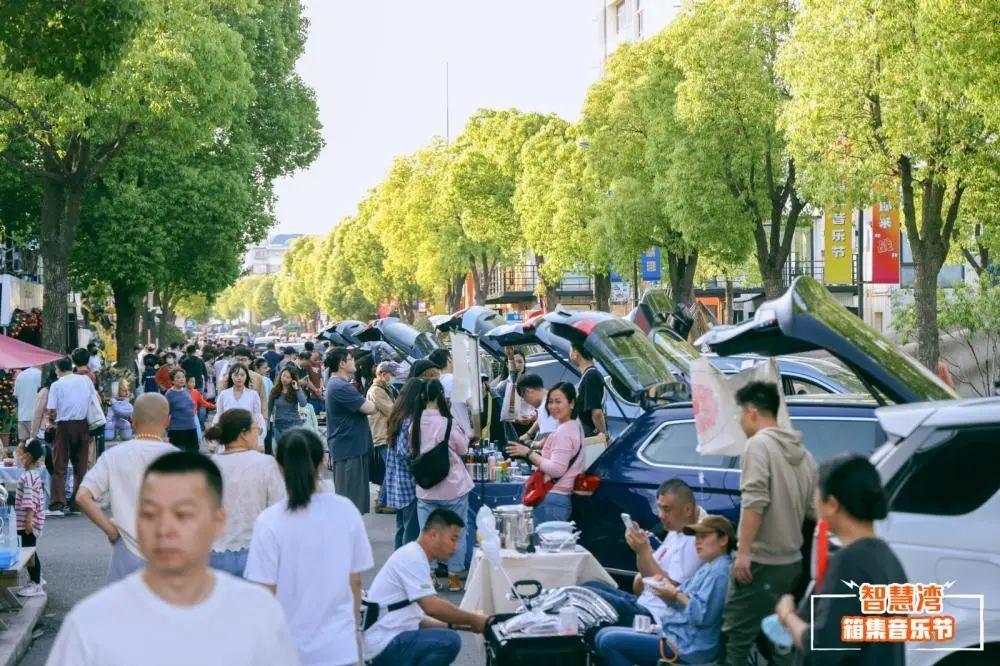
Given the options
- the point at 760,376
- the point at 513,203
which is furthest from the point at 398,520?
the point at 513,203

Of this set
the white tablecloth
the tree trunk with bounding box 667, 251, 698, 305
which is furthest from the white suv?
the tree trunk with bounding box 667, 251, 698, 305

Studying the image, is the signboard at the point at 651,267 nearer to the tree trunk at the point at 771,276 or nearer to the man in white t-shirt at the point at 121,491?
the tree trunk at the point at 771,276

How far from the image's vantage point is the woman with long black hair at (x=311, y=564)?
566cm

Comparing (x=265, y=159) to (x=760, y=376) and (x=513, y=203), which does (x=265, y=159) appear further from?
(x=760, y=376)

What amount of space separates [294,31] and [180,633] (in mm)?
45238

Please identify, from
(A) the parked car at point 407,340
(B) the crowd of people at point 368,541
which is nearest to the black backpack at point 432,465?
(B) the crowd of people at point 368,541

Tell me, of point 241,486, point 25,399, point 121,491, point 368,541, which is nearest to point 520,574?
point 241,486

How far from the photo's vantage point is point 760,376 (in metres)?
8.23

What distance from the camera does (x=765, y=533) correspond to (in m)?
6.89

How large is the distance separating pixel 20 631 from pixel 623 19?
7785 cm

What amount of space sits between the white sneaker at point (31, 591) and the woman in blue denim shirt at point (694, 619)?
5.57 m

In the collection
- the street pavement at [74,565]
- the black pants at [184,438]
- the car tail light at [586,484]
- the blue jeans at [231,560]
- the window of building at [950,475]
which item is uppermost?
the window of building at [950,475]

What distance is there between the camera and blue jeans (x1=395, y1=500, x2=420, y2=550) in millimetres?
11383

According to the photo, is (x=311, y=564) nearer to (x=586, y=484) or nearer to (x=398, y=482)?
(x=586, y=484)
